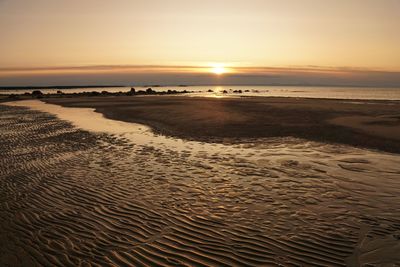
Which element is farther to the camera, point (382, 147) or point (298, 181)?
point (382, 147)

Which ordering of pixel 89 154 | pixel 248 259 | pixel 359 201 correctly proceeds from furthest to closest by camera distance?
1. pixel 89 154
2. pixel 359 201
3. pixel 248 259

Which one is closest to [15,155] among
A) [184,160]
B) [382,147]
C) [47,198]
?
[47,198]

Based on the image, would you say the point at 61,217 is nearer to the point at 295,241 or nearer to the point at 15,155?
the point at 295,241

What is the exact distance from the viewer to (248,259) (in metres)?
Answer: 5.50

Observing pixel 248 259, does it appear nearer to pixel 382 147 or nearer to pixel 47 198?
pixel 47 198

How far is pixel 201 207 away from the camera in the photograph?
794 centimetres

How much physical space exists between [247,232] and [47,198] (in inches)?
223

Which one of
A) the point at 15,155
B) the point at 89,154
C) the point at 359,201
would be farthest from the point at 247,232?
the point at 15,155

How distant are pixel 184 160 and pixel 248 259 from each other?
7540 mm

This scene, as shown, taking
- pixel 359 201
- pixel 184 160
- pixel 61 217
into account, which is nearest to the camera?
pixel 61 217

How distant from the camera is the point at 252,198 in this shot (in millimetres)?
8531

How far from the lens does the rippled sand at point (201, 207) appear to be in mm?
5703

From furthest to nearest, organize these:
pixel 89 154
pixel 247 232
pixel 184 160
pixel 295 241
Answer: pixel 89 154
pixel 184 160
pixel 247 232
pixel 295 241

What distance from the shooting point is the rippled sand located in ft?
18.7
